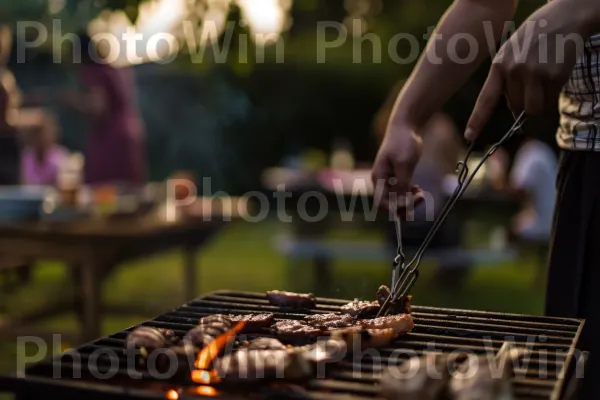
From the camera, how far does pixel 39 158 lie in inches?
298

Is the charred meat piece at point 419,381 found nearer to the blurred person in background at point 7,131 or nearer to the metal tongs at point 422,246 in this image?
the metal tongs at point 422,246

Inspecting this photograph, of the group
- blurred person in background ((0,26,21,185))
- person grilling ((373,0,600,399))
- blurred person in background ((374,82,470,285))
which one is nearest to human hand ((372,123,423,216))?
person grilling ((373,0,600,399))

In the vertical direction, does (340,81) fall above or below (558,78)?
above

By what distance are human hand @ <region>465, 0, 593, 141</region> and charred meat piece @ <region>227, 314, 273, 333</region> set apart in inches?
31.1

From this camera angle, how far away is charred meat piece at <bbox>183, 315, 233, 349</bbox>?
181 centimetres

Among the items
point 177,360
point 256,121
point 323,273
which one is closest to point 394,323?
point 177,360

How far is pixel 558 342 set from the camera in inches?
76.7

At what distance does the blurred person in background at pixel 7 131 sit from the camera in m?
6.21

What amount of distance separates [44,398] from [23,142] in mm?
6194

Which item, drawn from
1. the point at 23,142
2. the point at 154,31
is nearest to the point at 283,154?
the point at 23,142

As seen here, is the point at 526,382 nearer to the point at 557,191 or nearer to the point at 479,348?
the point at 479,348

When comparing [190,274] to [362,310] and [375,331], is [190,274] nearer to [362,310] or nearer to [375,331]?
[362,310]

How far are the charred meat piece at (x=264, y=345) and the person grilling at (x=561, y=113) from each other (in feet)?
2.47

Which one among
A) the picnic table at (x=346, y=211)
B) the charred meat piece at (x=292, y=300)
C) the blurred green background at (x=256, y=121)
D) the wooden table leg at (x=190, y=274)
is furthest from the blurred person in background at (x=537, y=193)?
the charred meat piece at (x=292, y=300)
